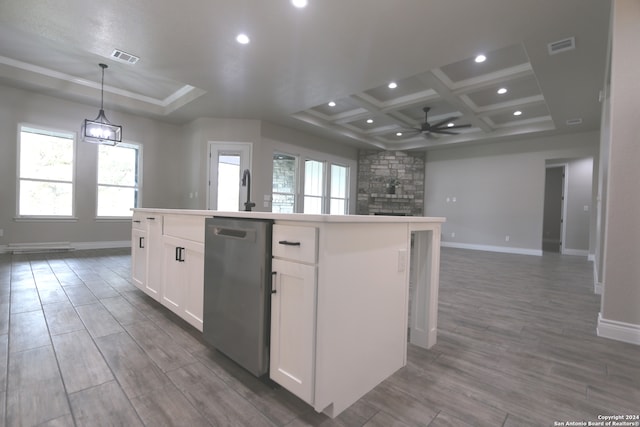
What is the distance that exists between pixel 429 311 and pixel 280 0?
9.55 ft

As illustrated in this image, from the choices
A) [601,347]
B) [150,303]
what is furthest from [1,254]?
[601,347]

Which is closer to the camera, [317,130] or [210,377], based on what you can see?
[210,377]

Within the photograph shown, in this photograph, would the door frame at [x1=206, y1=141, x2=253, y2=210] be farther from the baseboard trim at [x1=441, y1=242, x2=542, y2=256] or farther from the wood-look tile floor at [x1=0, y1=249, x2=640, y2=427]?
the baseboard trim at [x1=441, y1=242, x2=542, y2=256]

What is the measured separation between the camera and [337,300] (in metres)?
1.18

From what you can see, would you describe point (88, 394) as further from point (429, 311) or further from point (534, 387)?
point (534, 387)

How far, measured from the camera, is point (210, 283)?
165 cm

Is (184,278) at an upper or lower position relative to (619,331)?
upper

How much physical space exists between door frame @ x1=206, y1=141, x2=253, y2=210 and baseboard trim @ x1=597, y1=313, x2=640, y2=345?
5.60 meters

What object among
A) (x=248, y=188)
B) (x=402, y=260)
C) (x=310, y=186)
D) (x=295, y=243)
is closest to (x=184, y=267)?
(x=248, y=188)

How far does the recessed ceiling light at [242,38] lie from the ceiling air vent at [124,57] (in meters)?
1.51

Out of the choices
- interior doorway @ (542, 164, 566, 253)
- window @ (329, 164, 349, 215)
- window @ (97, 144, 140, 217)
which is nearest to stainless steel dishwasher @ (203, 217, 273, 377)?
window @ (97, 144, 140, 217)

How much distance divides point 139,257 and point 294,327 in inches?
87.6

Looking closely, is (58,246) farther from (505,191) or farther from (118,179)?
(505,191)

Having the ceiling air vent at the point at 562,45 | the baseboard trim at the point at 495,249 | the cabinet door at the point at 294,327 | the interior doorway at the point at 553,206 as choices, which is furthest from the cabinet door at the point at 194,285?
the interior doorway at the point at 553,206
